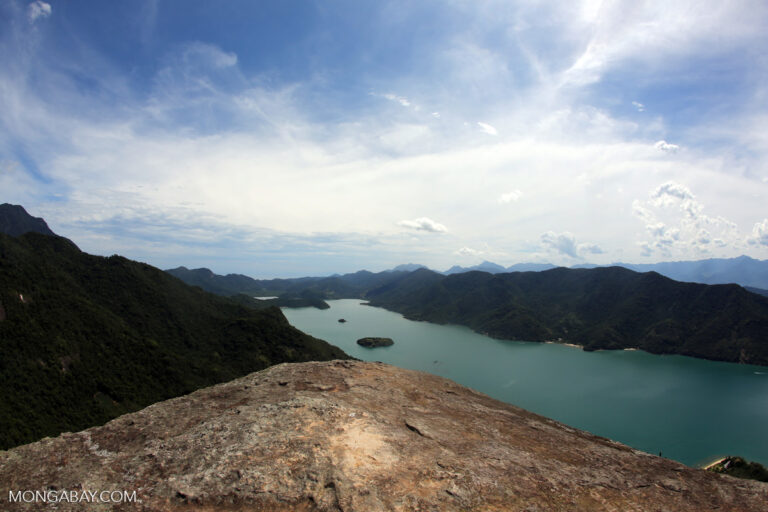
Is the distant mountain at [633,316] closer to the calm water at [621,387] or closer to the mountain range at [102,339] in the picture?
the calm water at [621,387]

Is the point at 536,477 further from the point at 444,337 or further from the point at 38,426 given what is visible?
the point at 444,337

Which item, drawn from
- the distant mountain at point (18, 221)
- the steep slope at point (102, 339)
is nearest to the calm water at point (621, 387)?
the steep slope at point (102, 339)

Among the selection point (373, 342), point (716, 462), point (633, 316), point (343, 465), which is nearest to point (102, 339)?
point (343, 465)

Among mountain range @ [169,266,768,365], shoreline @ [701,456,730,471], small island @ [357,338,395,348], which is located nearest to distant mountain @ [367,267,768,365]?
mountain range @ [169,266,768,365]

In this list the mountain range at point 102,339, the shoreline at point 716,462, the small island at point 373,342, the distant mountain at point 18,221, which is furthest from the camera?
the distant mountain at point 18,221

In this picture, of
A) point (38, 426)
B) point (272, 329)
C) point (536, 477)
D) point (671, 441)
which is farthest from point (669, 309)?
point (38, 426)
